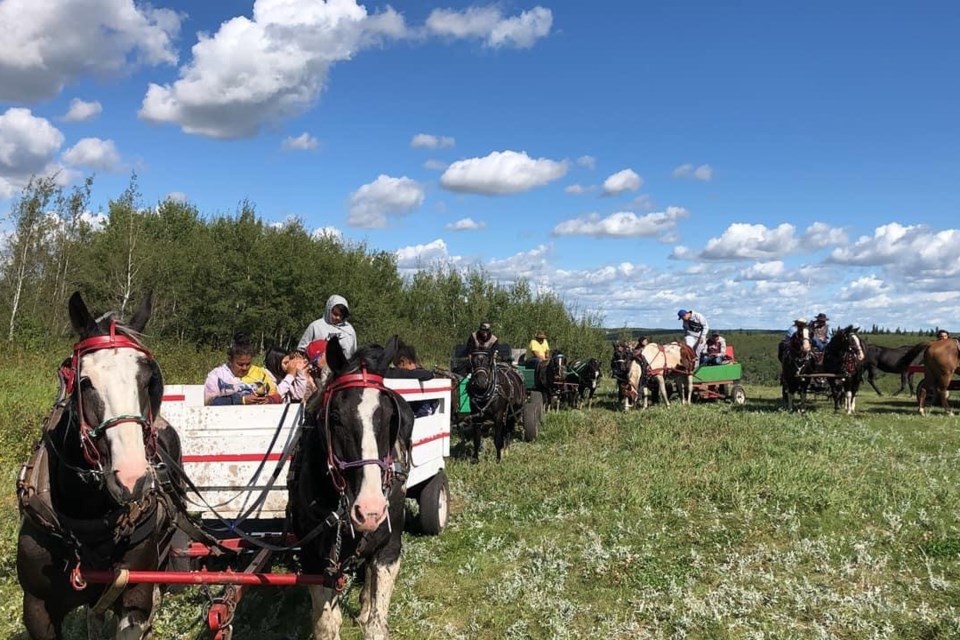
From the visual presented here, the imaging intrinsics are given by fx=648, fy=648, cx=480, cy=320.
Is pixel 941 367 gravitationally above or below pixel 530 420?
above

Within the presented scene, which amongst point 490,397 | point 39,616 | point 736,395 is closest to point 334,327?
point 39,616

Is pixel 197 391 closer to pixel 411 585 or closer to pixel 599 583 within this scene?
pixel 411 585

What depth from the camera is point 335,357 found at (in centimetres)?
371

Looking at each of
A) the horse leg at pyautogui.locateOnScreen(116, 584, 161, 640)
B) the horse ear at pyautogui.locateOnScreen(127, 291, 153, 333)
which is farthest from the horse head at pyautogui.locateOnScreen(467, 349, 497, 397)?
the horse ear at pyautogui.locateOnScreen(127, 291, 153, 333)

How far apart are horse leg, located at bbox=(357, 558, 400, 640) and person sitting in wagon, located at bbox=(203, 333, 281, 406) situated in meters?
2.46

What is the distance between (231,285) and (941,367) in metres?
29.5

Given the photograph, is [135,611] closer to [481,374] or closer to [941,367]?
[481,374]

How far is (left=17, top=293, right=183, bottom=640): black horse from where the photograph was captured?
280cm

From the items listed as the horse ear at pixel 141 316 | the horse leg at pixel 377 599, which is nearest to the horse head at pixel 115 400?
the horse ear at pixel 141 316

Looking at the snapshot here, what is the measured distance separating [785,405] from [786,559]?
1457 cm

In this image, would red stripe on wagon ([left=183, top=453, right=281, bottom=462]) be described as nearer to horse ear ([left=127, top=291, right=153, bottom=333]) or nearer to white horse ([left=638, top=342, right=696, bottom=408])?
horse ear ([left=127, top=291, right=153, bottom=333])

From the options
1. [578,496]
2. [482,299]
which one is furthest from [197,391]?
[482,299]

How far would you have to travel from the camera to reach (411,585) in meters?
5.86

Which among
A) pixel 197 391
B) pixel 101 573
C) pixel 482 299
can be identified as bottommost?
pixel 101 573
